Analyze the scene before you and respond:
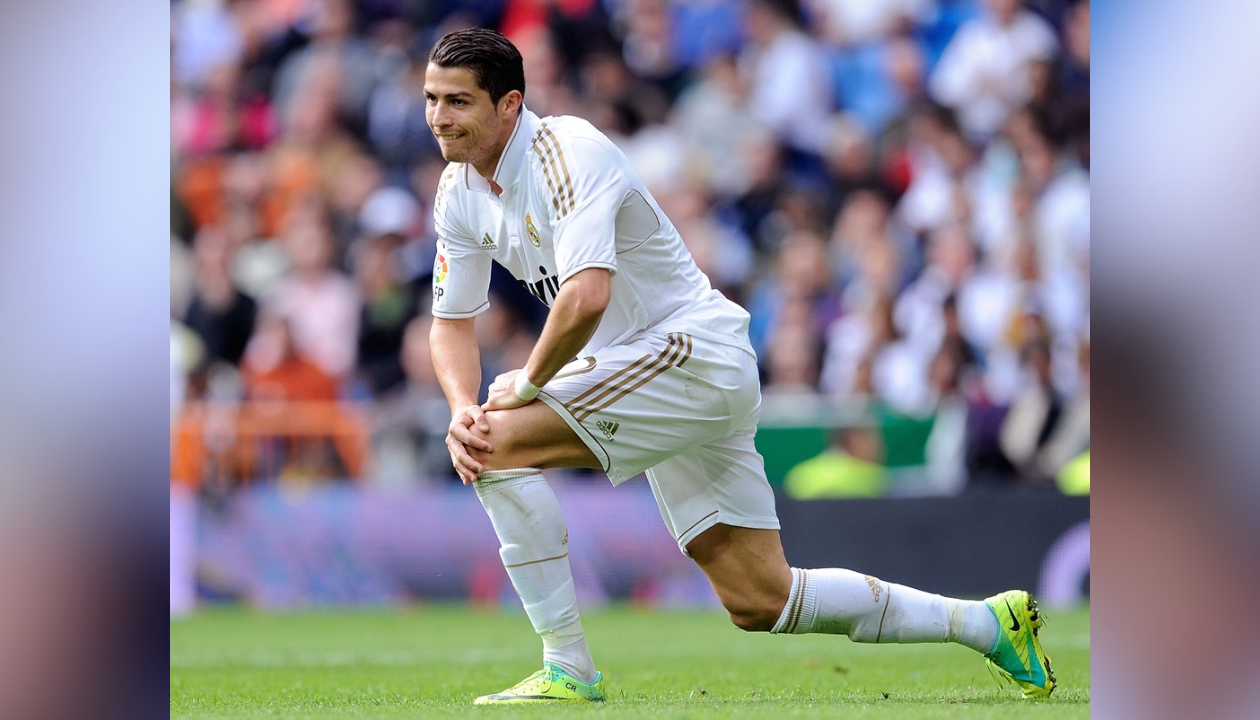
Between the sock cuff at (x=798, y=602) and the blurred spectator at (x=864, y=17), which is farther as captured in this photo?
the blurred spectator at (x=864, y=17)

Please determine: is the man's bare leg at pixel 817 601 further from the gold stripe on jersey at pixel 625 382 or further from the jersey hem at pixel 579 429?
the gold stripe on jersey at pixel 625 382

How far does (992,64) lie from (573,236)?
30.1 feet

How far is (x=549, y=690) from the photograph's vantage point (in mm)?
4699

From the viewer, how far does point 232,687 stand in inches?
227

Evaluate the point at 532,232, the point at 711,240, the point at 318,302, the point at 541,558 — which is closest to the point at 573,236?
the point at 532,232

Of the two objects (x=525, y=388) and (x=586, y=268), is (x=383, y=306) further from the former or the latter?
(x=586, y=268)

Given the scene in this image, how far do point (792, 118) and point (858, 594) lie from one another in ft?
27.7

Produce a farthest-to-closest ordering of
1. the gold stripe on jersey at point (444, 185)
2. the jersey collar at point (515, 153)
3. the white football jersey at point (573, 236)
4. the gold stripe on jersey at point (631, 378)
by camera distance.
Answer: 1. the gold stripe on jersey at point (444, 185)
2. the jersey collar at point (515, 153)
3. the gold stripe on jersey at point (631, 378)
4. the white football jersey at point (573, 236)

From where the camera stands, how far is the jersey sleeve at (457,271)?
518cm

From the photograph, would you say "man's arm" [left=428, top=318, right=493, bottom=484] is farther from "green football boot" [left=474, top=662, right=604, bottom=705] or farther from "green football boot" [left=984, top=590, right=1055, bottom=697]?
"green football boot" [left=984, top=590, right=1055, bottom=697]

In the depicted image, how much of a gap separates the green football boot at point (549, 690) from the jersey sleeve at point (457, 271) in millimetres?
1236

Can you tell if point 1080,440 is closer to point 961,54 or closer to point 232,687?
point 961,54

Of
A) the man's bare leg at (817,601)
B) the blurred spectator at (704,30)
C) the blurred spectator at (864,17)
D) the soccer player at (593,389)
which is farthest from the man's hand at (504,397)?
the blurred spectator at (864,17)
